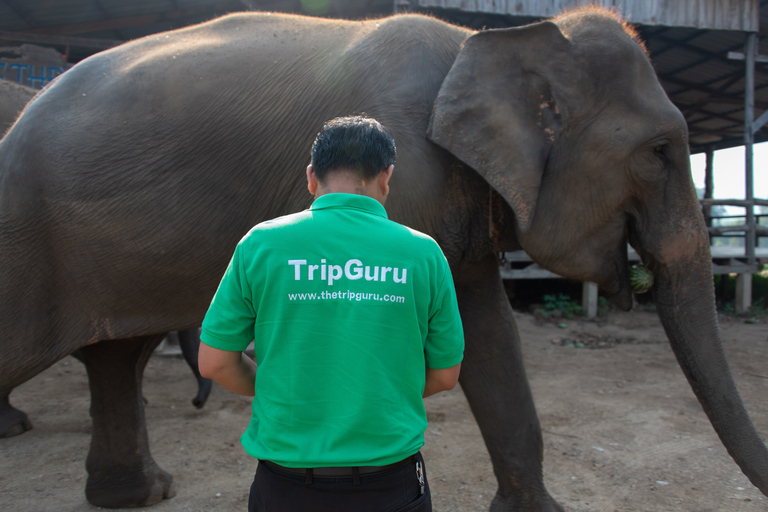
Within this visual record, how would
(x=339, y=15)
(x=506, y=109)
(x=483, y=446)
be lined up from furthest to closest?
(x=339, y=15) < (x=483, y=446) < (x=506, y=109)

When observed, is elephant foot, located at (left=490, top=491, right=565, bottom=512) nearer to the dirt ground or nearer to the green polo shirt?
the dirt ground

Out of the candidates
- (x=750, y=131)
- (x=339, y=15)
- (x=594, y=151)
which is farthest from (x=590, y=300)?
(x=594, y=151)

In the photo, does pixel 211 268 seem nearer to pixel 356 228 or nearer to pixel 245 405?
pixel 356 228

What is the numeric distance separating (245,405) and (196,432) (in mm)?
653

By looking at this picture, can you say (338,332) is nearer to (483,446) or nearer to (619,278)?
(619,278)

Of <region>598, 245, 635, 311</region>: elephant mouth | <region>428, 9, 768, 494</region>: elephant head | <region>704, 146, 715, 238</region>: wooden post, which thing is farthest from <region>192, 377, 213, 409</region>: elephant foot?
<region>704, 146, 715, 238</region>: wooden post

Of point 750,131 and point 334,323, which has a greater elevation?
point 750,131

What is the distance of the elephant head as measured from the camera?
2.18 meters

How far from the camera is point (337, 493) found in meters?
1.21

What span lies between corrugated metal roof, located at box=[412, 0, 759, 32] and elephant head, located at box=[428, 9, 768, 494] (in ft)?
19.0

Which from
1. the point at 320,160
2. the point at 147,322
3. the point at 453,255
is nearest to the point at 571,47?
the point at 453,255

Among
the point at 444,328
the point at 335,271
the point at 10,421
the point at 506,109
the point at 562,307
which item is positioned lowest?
the point at 562,307

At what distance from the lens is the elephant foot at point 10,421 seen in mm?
4059

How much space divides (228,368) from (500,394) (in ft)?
5.61
